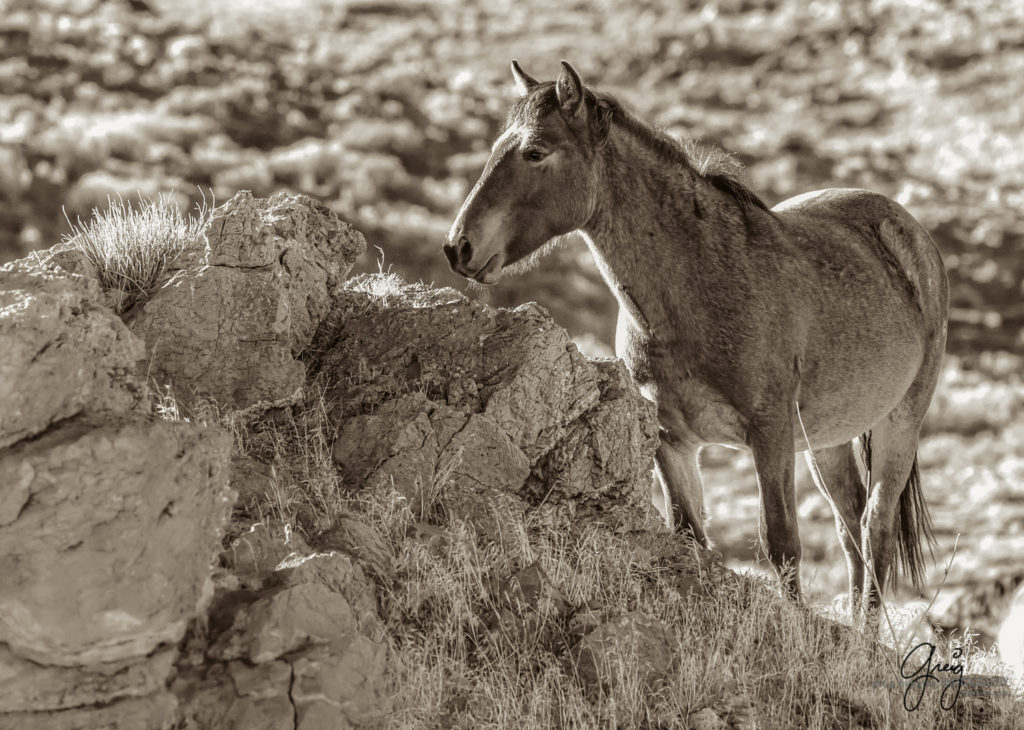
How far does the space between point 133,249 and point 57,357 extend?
2367 millimetres

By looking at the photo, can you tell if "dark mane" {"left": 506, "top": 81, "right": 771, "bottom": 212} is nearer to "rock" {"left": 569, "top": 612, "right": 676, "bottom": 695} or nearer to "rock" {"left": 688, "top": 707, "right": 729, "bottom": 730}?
"rock" {"left": 569, "top": 612, "right": 676, "bottom": 695}

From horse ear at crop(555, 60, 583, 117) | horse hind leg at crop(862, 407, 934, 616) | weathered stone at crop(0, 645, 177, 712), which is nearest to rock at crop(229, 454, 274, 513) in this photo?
weathered stone at crop(0, 645, 177, 712)

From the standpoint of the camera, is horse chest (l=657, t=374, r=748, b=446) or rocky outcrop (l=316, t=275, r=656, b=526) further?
horse chest (l=657, t=374, r=748, b=446)

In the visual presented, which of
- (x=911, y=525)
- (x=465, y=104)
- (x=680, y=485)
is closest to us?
(x=680, y=485)

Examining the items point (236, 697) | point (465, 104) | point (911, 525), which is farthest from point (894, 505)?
point (465, 104)

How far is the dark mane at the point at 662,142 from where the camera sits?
7230mm

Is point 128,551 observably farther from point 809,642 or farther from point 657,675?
point 809,642

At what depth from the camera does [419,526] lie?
6.21 m

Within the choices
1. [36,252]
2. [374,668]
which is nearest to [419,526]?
[374,668]

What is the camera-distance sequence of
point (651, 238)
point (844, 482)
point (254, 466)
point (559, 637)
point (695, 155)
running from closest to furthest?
point (559, 637) < point (254, 466) < point (651, 238) < point (695, 155) < point (844, 482)

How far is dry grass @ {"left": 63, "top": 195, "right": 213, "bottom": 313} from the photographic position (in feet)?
22.9

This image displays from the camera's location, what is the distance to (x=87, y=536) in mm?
4496
